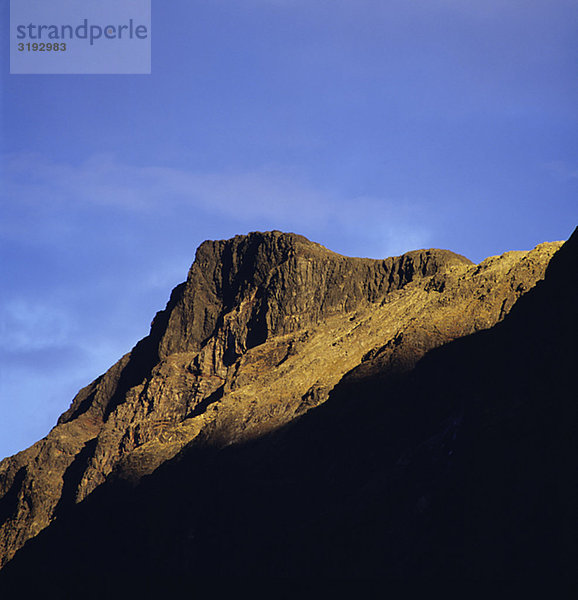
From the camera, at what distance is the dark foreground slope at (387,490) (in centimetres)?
5719

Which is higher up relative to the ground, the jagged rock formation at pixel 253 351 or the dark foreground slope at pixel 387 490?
the jagged rock formation at pixel 253 351

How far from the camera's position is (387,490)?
222ft

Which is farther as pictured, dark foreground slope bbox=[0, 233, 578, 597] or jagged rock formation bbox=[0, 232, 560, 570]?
jagged rock formation bbox=[0, 232, 560, 570]

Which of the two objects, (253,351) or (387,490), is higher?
(253,351)

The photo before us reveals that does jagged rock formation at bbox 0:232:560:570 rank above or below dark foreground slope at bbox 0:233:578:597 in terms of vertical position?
above

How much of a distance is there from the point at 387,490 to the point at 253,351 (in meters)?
41.9

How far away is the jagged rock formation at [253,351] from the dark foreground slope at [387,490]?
1.94m

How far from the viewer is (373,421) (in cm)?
7912

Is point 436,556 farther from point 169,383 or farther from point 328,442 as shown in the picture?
point 169,383

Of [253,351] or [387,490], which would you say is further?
[253,351]

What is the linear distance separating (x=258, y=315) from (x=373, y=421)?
37.8 m

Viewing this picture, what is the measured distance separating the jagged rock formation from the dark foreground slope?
1.94 m

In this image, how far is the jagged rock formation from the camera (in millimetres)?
88750

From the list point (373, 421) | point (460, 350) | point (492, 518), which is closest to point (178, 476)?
point (373, 421)
